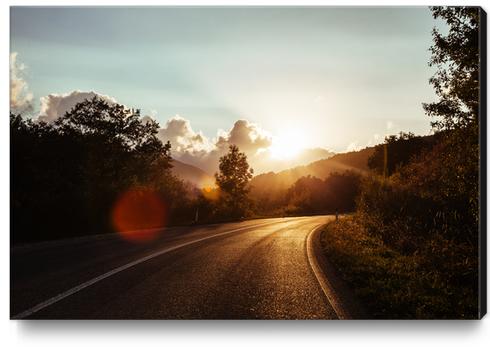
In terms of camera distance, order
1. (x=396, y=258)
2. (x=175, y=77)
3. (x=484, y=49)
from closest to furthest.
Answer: (x=484, y=49), (x=175, y=77), (x=396, y=258)

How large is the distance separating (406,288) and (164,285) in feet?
15.5

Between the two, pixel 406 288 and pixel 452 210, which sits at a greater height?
pixel 452 210

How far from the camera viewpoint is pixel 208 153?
454 inches

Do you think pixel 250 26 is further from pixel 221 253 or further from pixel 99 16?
pixel 221 253

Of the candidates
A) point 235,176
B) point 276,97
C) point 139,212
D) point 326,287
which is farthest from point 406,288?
point 235,176

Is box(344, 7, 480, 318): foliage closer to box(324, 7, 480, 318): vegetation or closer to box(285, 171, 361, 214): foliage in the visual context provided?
box(324, 7, 480, 318): vegetation

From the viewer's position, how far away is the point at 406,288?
841 cm

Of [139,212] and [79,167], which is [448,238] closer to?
[139,212]

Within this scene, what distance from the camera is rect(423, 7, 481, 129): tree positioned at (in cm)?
959

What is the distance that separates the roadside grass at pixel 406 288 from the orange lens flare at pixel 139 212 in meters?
14.2

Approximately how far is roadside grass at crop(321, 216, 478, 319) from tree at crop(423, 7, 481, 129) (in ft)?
11.6

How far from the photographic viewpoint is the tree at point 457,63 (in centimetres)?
959

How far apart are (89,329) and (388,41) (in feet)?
27.5
